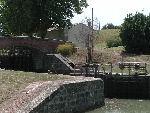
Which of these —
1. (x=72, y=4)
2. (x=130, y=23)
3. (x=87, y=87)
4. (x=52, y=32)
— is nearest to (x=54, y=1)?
(x=72, y=4)

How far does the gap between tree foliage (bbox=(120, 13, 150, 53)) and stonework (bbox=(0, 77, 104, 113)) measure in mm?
24869

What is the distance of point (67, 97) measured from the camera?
21328 millimetres

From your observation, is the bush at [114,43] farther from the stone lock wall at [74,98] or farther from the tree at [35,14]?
the stone lock wall at [74,98]

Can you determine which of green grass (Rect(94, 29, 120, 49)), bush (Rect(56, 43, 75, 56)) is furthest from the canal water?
green grass (Rect(94, 29, 120, 49))

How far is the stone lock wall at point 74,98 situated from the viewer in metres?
19.2

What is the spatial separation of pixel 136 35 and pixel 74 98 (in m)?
29.0

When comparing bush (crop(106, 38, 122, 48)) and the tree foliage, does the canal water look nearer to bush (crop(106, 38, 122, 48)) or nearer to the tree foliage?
the tree foliage

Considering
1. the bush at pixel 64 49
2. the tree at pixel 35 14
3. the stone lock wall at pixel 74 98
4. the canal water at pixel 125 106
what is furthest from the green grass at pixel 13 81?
the tree at pixel 35 14

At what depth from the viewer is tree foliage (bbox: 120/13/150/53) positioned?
49219 mm

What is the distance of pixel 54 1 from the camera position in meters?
47.3

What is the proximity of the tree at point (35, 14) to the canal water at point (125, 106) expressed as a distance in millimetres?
20908

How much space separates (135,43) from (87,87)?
26816 millimetres

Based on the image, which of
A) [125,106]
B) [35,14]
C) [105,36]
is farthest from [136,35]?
[105,36]

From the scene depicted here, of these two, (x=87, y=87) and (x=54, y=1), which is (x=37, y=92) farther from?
(x=54, y=1)
